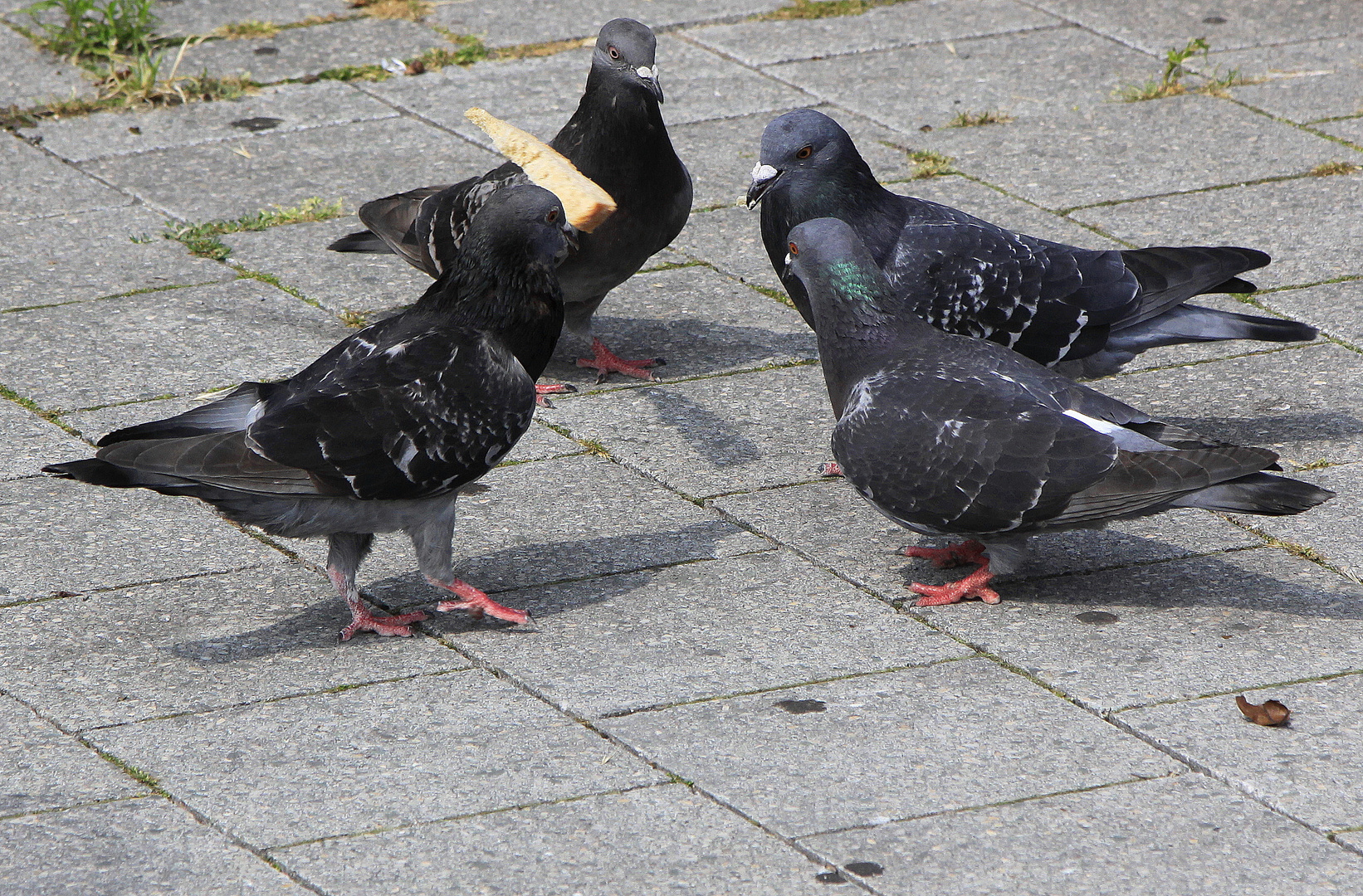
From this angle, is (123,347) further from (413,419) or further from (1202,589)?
(1202,589)

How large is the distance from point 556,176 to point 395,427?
1944 mm

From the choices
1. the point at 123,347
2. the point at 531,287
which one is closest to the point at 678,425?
the point at 531,287

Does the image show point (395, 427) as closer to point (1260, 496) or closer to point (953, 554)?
point (953, 554)

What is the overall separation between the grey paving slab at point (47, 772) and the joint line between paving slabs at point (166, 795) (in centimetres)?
1

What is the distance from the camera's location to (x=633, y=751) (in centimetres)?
407

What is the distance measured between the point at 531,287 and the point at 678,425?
1.26 m

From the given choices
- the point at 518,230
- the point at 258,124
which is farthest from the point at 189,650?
the point at 258,124

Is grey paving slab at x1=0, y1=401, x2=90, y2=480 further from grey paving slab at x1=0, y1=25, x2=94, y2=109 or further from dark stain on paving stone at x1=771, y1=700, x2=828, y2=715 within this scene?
grey paving slab at x1=0, y1=25, x2=94, y2=109

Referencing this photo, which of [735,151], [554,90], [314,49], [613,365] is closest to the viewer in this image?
[613,365]

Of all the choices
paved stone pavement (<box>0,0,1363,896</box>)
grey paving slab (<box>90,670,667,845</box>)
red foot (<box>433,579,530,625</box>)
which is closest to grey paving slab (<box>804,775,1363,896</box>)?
paved stone pavement (<box>0,0,1363,896</box>)

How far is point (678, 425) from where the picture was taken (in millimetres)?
6066

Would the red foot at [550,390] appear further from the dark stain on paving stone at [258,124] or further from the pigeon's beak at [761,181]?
the dark stain on paving stone at [258,124]

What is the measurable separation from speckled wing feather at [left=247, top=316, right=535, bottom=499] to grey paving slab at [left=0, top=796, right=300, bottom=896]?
1.09 metres

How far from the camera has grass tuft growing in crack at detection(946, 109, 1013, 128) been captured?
28.2ft
